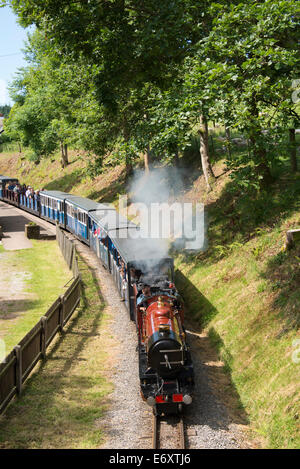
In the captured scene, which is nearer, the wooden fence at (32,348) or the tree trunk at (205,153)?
the wooden fence at (32,348)

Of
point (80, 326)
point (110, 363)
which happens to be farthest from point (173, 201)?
point (110, 363)

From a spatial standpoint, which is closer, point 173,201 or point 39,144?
point 173,201

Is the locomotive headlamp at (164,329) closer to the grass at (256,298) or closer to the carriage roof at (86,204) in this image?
the grass at (256,298)

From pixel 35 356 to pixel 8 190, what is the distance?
1361 inches

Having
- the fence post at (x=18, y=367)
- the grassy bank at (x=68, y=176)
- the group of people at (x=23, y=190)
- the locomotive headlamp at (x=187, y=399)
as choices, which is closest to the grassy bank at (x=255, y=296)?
the locomotive headlamp at (x=187, y=399)

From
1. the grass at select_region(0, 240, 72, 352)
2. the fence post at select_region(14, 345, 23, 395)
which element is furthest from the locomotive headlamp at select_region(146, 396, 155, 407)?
the grass at select_region(0, 240, 72, 352)

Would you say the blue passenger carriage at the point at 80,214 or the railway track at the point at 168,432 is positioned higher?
the blue passenger carriage at the point at 80,214

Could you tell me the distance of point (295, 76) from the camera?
12.9m

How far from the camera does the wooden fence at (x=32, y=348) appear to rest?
30.7ft

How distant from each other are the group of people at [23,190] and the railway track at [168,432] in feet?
93.2

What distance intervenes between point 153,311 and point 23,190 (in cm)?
3213

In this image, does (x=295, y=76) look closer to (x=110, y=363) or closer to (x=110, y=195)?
(x=110, y=363)

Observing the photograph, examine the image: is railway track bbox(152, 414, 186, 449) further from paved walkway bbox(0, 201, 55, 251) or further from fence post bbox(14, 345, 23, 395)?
paved walkway bbox(0, 201, 55, 251)

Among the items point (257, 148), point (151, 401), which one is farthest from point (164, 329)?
point (257, 148)
